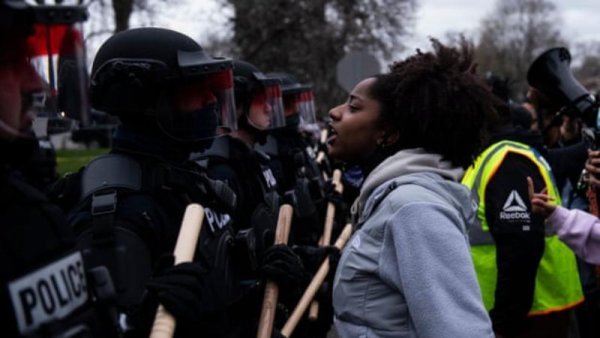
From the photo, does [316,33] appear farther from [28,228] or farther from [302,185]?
[28,228]

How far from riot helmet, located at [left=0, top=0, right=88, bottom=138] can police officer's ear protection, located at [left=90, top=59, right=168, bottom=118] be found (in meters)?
0.83

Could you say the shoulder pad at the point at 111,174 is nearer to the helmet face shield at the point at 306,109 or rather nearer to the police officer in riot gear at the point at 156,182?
the police officer in riot gear at the point at 156,182

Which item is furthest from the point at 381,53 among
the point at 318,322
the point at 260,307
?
the point at 260,307

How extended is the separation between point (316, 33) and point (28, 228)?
27068 mm

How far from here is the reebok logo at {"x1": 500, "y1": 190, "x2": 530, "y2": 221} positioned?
149 inches

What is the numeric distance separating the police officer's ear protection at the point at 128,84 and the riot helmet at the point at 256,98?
1.83 meters

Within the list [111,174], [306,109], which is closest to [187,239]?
[111,174]

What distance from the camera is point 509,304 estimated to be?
12.4 feet

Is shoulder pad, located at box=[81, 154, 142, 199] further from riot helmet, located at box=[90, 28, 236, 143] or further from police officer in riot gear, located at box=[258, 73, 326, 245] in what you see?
police officer in riot gear, located at box=[258, 73, 326, 245]

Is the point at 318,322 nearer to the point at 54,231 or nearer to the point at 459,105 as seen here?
the point at 459,105

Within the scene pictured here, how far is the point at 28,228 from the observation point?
5.57 feet

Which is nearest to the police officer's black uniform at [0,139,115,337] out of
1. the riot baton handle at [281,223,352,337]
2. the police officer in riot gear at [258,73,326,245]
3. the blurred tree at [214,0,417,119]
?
the riot baton handle at [281,223,352,337]

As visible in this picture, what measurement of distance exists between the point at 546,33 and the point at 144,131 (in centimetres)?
7513

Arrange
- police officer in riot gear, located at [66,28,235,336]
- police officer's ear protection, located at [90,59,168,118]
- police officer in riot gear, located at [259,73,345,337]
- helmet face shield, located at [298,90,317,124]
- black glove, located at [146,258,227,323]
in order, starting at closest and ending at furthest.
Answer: black glove, located at [146,258,227,323] < police officer in riot gear, located at [66,28,235,336] < police officer's ear protection, located at [90,59,168,118] < police officer in riot gear, located at [259,73,345,337] < helmet face shield, located at [298,90,317,124]
